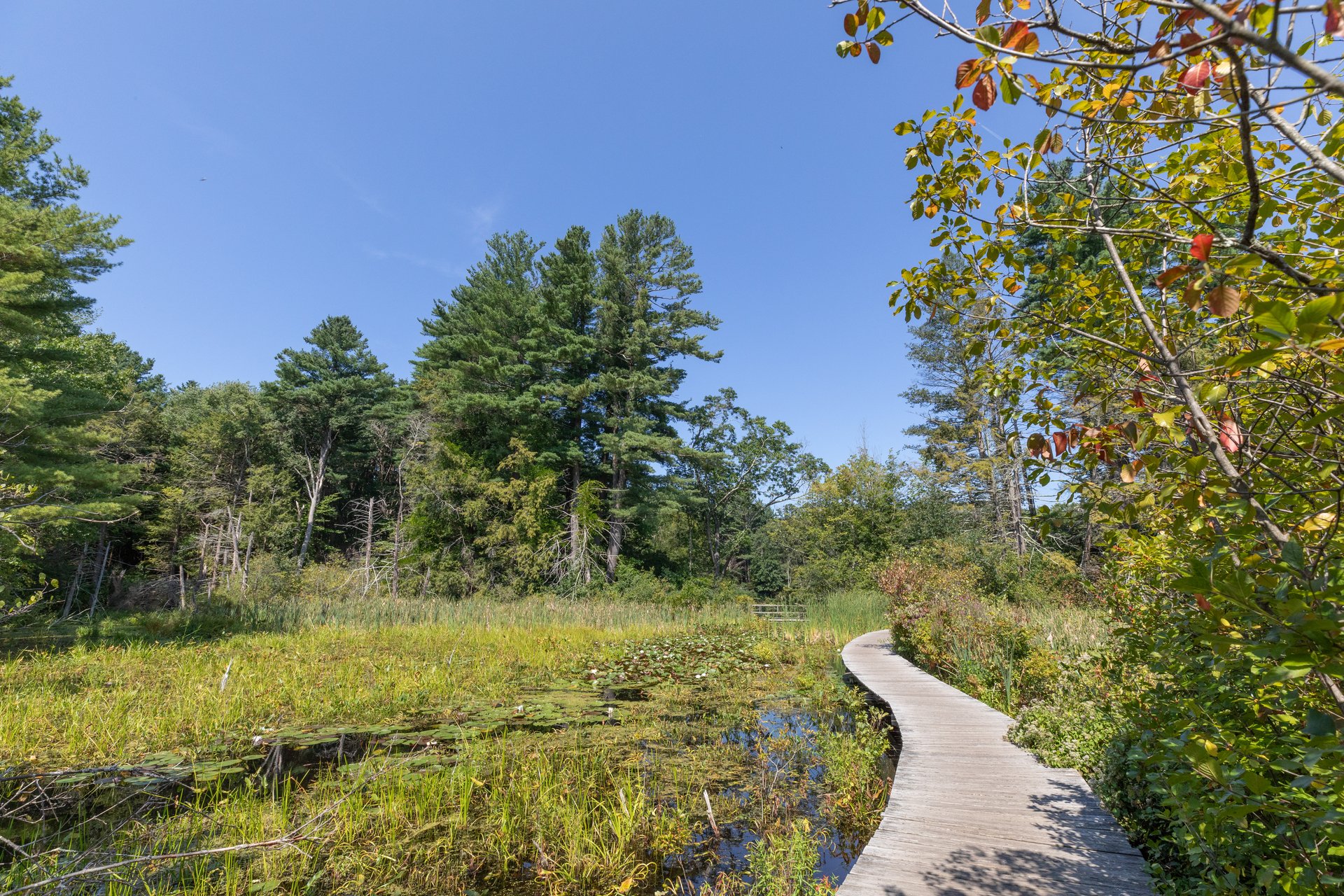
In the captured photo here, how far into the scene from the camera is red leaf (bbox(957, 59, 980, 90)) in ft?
4.16

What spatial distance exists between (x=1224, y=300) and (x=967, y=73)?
774mm

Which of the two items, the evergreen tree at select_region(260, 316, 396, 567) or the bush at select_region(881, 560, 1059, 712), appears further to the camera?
the evergreen tree at select_region(260, 316, 396, 567)

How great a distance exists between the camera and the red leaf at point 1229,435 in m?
1.18

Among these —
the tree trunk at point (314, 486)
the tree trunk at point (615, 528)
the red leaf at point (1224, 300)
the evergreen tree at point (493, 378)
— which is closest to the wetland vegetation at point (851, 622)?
the red leaf at point (1224, 300)

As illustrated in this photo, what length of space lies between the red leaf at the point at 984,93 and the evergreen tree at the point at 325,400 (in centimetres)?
2827

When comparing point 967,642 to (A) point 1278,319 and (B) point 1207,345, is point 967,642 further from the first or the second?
(A) point 1278,319

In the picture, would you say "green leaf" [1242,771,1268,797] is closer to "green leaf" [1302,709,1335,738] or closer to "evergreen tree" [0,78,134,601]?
"green leaf" [1302,709,1335,738]

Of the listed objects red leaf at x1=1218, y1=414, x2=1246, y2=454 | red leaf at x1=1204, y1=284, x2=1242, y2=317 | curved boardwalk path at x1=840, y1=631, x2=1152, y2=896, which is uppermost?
red leaf at x1=1204, y1=284, x2=1242, y2=317

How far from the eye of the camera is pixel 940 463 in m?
23.3

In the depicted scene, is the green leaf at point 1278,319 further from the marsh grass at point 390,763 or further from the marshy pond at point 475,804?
the marshy pond at point 475,804

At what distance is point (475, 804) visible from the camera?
3.77 metres

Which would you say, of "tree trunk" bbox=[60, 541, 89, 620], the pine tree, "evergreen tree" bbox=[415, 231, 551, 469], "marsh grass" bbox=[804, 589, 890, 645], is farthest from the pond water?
"tree trunk" bbox=[60, 541, 89, 620]

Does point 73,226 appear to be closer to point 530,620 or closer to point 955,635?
point 530,620

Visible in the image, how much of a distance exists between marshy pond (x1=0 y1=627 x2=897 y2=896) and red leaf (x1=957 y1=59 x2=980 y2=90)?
270 cm
